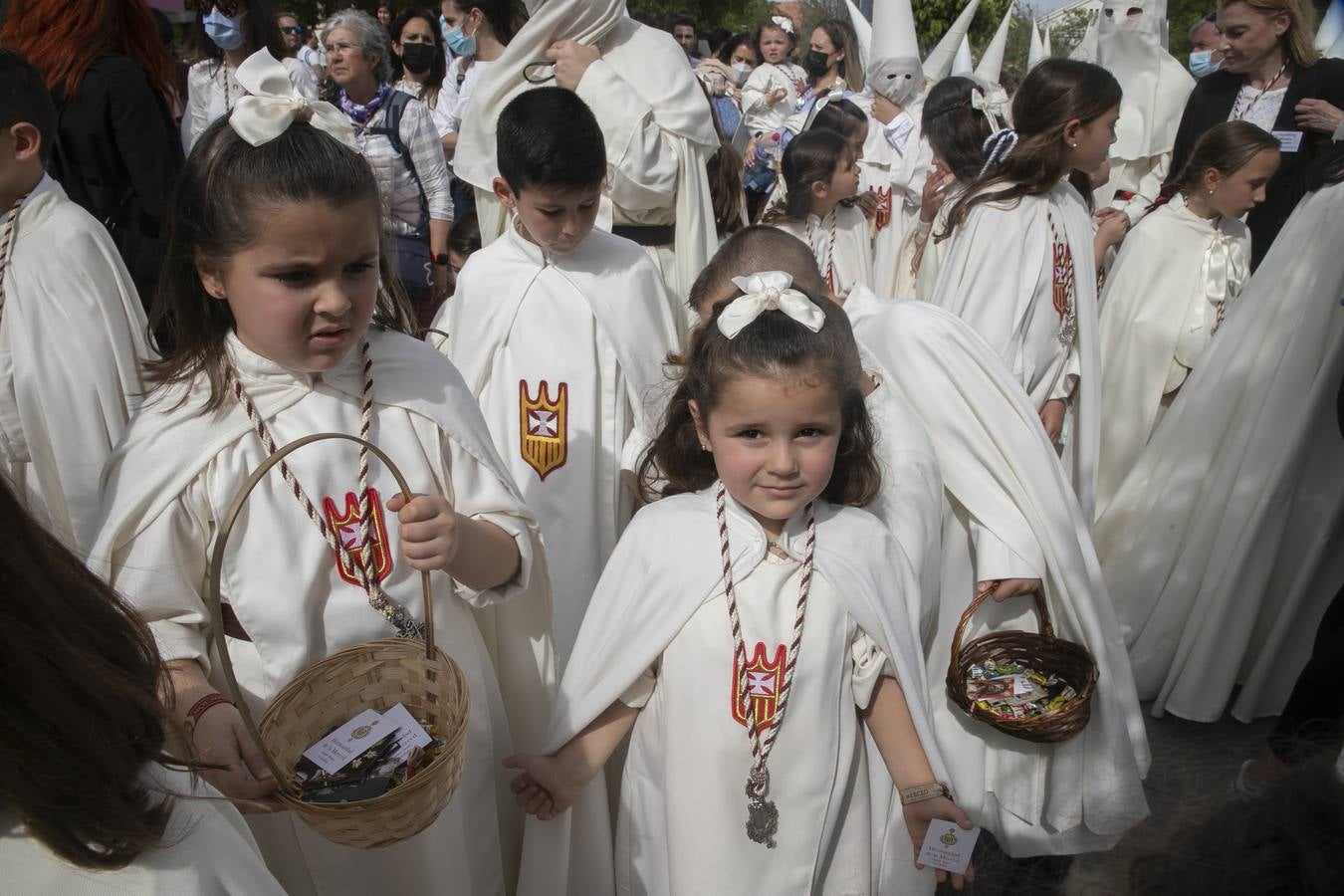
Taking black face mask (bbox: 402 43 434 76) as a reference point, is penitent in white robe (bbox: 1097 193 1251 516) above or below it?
below

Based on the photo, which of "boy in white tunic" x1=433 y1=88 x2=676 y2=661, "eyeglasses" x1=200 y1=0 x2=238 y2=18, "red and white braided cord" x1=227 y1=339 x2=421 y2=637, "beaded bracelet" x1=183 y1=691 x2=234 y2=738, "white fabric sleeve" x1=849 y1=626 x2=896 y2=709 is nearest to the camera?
"beaded bracelet" x1=183 y1=691 x2=234 y2=738

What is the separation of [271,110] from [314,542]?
0.84 metres

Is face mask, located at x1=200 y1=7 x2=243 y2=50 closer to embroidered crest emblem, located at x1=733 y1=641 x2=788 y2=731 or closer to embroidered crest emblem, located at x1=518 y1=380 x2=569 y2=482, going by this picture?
embroidered crest emblem, located at x1=518 y1=380 x2=569 y2=482

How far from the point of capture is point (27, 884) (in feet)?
3.52

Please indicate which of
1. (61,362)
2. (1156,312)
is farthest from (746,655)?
(1156,312)

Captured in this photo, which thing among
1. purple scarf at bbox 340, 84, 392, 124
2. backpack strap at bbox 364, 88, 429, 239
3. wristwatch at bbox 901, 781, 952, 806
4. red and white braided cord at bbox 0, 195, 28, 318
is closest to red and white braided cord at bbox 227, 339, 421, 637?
wristwatch at bbox 901, 781, 952, 806

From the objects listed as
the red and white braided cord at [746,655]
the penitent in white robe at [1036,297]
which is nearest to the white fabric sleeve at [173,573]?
the red and white braided cord at [746,655]

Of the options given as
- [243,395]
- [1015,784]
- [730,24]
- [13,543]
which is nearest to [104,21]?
[243,395]

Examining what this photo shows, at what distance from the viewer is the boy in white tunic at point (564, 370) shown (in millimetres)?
3674

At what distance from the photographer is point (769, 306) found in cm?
232

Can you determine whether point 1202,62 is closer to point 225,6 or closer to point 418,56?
point 418,56

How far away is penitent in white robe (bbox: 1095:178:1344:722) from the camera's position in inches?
169

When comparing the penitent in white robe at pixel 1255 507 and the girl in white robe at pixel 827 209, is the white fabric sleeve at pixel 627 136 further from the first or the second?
the penitent in white robe at pixel 1255 507

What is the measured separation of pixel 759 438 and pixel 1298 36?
640cm
